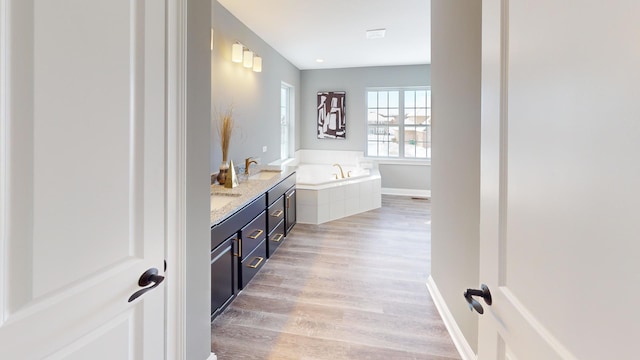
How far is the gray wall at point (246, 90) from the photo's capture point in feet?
11.3

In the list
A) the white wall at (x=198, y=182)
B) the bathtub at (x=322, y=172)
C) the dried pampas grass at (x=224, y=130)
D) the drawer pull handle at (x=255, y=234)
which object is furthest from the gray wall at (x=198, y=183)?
the bathtub at (x=322, y=172)

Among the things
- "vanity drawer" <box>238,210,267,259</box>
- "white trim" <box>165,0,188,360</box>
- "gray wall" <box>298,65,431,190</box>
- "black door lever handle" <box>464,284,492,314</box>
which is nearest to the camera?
"black door lever handle" <box>464,284,492,314</box>

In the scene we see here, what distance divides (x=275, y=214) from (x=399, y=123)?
409 centimetres

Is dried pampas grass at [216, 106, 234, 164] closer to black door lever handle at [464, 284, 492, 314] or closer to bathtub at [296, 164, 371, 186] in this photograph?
bathtub at [296, 164, 371, 186]

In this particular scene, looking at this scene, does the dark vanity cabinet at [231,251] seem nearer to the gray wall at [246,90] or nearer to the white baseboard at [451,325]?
the gray wall at [246,90]

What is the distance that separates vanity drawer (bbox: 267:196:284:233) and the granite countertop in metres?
0.24

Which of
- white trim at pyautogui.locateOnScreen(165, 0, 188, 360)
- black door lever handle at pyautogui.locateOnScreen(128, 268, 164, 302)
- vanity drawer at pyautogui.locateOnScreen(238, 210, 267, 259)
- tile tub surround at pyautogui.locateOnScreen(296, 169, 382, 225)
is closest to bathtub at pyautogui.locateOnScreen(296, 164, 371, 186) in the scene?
tile tub surround at pyautogui.locateOnScreen(296, 169, 382, 225)

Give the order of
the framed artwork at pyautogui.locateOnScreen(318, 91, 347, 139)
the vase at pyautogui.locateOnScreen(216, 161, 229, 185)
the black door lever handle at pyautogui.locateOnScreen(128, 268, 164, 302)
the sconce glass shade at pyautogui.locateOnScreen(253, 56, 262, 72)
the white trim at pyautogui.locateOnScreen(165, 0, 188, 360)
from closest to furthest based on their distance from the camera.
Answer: the black door lever handle at pyautogui.locateOnScreen(128, 268, 164, 302) → the white trim at pyautogui.locateOnScreen(165, 0, 188, 360) → the vase at pyautogui.locateOnScreen(216, 161, 229, 185) → the sconce glass shade at pyautogui.locateOnScreen(253, 56, 262, 72) → the framed artwork at pyautogui.locateOnScreen(318, 91, 347, 139)

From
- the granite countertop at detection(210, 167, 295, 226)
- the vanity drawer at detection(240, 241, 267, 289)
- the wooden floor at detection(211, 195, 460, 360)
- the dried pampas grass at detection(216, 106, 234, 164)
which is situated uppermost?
the dried pampas grass at detection(216, 106, 234, 164)

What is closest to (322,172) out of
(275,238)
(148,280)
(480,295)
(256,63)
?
(256,63)

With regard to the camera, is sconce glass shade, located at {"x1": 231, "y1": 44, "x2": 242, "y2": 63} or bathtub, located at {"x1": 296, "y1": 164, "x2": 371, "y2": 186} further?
bathtub, located at {"x1": 296, "y1": 164, "x2": 371, "y2": 186}
